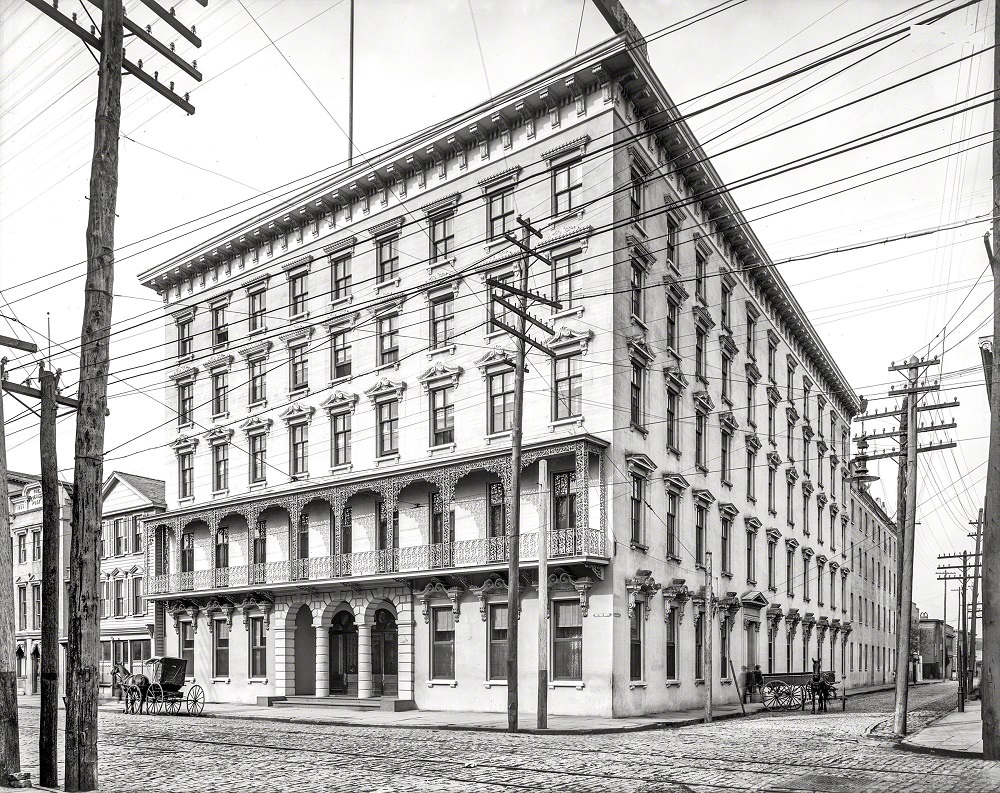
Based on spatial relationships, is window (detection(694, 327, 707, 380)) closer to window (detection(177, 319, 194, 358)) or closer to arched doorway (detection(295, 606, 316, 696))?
arched doorway (detection(295, 606, 316, 696))

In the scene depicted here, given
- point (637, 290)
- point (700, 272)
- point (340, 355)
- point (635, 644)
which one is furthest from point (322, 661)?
point (700, 272)

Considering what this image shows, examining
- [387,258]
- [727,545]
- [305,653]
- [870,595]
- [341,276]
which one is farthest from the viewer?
[870,595]

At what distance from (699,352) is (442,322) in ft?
34.1

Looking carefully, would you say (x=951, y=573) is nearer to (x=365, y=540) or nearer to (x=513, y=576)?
(x=365, y=540)

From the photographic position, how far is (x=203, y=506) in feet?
142

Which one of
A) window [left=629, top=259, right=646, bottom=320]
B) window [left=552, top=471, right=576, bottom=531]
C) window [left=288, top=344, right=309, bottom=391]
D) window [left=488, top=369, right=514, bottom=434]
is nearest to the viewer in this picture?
window [left=552, top=471, right=576, bottom=531]

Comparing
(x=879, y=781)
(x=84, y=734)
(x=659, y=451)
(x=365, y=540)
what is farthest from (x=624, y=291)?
(x=84, y=734)

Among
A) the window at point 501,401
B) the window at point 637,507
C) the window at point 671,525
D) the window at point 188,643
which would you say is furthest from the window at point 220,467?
the window at point 637,507

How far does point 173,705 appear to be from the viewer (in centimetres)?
3547

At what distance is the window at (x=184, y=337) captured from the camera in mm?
46156

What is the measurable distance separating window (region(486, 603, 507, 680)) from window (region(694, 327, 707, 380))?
40.2ft

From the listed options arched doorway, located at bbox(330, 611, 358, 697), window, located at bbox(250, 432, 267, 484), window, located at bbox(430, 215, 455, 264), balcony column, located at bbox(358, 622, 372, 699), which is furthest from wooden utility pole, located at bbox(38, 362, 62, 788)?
window, located at bbox(250, 432, 267, 484)

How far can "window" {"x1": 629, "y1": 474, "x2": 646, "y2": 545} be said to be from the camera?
31.6 meters

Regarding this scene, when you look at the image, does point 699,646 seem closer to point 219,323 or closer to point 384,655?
point 384,655
